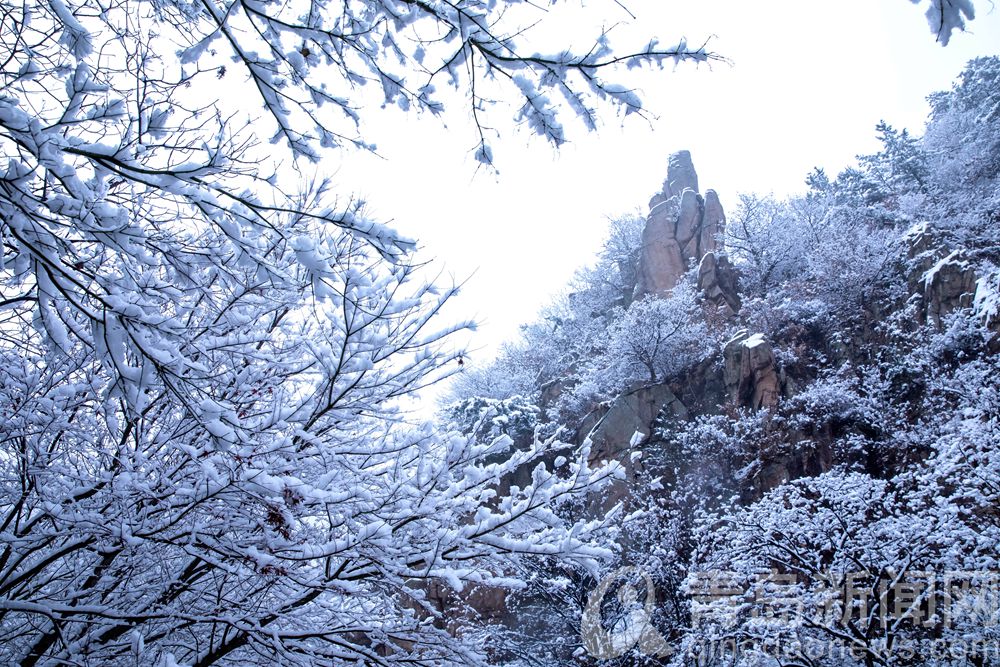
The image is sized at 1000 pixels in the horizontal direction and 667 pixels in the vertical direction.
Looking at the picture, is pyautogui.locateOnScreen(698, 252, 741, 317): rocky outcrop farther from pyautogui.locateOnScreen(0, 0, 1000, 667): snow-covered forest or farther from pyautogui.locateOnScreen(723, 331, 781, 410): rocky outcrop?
pyautogui.locateOnScreen(723, 331, 781, 410): rocky outcrop

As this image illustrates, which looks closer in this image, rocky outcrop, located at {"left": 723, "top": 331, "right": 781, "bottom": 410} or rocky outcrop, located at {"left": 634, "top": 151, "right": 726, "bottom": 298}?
rocky outcrop, located at {"left": 723, "top": 331, "right": 781, "bottom": 410}

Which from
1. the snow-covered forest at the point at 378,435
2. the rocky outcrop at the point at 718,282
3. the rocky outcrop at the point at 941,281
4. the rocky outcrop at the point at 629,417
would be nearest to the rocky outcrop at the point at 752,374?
the snow-covered forest at the point at 378,435

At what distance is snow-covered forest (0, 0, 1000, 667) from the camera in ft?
5.36

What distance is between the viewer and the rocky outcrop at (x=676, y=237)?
19.7 metres

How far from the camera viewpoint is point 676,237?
20.7 meters

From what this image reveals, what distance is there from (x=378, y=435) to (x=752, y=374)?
36.7ft

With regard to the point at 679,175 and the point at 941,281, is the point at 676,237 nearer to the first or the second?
the point at 679,175

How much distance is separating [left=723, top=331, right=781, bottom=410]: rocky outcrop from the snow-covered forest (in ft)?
0.29

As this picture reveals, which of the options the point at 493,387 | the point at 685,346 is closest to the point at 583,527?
the point at 685,346

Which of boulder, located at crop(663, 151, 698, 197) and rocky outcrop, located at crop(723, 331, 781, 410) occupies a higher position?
boulder, located at crop(663, 151, 698, 197)

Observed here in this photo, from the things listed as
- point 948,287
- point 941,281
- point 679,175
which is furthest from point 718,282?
point 679,175

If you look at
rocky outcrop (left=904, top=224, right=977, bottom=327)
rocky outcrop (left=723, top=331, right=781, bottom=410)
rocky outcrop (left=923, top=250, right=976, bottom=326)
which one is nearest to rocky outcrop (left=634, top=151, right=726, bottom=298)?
rocky outcrop (left=723, top=331, right=781, bottom=410)

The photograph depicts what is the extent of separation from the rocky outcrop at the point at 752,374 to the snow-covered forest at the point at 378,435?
0.09 metres

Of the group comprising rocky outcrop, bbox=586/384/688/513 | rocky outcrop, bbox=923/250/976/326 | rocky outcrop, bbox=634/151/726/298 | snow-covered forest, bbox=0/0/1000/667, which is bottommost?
snow-covered forest, bbox=0/0/1000/667
